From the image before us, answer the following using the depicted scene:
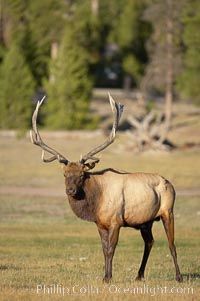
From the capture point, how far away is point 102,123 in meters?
65.9

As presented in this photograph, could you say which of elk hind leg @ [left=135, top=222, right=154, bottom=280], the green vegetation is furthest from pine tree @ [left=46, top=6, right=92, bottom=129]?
elk hind leg @ [left=135, top=222, right=154, bottom=280]

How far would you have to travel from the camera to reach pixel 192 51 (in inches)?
2403

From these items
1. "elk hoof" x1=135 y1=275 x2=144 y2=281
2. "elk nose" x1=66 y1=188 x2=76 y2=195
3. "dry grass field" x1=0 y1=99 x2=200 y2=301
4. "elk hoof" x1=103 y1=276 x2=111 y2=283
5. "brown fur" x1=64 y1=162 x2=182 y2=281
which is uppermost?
"elk nose" x1=66 y1=188 x2=76 y2=195

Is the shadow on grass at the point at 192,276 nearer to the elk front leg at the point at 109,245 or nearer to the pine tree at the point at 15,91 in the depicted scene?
the elk front leg at the point at 109,245

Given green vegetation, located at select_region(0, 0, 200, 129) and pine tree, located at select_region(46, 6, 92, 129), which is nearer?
green vegetation, located at select_region(0, 0, 200, 129)

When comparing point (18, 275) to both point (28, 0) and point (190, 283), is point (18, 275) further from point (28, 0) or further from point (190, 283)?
point (28, 0)

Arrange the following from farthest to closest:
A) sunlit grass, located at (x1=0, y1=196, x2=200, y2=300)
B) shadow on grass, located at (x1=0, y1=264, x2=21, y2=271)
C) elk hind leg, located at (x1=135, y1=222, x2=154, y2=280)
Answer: shadow on grass, located at (x1=0, y1=264, x2=21, y2=271)
elk hind leg, located at (x1=135, y1=222, x2=154, y2=280)
sunlit grass, located at (x1=0, y1=196, x2=200, y2=300)

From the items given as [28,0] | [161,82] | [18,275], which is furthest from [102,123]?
[18,275]

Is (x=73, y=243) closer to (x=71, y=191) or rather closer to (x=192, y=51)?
(x=71, y=191)

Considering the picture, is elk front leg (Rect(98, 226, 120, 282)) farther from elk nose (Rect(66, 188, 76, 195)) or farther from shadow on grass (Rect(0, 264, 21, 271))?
shadow on grass (Rect(0, 264, 21, 271))

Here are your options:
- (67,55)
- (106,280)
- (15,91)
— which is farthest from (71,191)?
(15,91)

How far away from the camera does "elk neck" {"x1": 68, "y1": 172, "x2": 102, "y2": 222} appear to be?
481 inches

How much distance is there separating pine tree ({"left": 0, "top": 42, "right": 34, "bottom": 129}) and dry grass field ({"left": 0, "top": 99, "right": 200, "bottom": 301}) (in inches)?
638

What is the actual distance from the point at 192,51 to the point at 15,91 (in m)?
13.3
